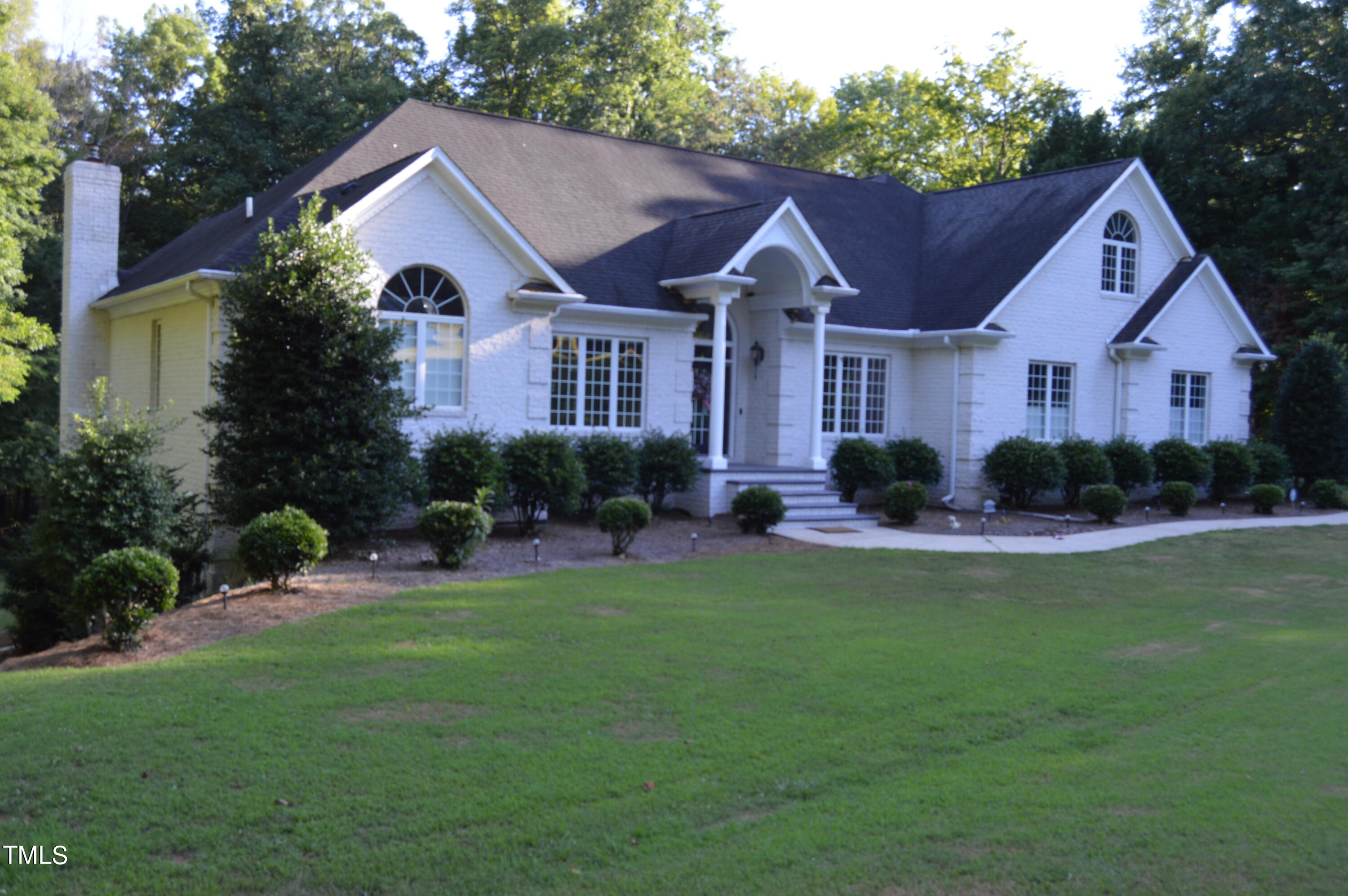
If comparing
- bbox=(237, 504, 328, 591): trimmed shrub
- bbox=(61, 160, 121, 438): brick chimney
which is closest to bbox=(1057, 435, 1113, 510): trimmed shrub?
bbox=(237, 504, 328, 591): trimmed shrub

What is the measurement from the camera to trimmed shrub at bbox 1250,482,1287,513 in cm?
2186

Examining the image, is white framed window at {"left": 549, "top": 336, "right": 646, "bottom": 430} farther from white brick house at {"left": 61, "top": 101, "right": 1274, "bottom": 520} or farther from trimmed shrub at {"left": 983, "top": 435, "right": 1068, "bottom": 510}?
trimmed shrub at {"left": 983, "top": 435, "right": 1068, "bottom": 510}

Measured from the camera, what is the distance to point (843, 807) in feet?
18.5

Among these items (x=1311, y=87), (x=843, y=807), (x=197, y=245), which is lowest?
(x=843, y=807)

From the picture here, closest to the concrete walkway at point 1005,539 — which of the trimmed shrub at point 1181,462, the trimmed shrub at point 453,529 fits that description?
the trimmed shrub at point 1181,462

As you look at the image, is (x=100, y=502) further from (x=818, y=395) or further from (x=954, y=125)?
Result: (x=954, y=125)

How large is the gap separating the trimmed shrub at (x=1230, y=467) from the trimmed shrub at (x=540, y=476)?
15175 mm

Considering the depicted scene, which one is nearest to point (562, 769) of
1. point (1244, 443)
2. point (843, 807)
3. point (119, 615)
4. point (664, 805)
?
point (664, 805)

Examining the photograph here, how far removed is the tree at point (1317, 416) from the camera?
24.8 m

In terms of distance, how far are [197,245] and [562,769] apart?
16.1 metres

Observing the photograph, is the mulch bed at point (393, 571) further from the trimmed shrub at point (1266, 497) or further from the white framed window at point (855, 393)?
the trimmed shrub at point (1266, 497)

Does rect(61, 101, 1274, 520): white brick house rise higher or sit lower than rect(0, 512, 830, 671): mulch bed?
higher

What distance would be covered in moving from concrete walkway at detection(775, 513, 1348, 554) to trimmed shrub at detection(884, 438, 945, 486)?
332 cm

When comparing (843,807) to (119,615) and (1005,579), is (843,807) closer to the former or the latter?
(119,615)
